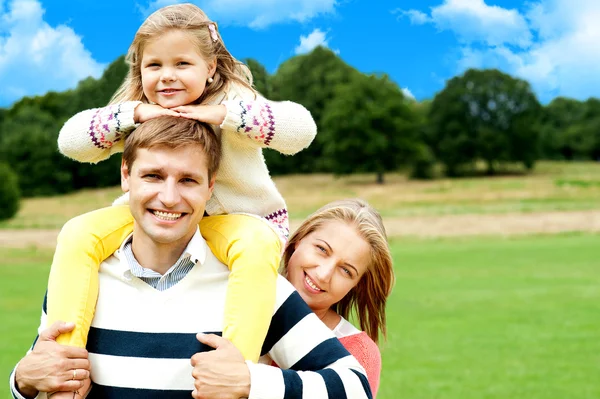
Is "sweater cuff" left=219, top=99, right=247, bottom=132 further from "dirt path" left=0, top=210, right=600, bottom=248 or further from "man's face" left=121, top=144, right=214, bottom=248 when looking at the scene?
"dirt path" left=0, top=210, right=600, bottom=248

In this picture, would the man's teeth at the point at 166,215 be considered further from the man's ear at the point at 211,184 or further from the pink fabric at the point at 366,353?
the pink fabric at the point at 366,353

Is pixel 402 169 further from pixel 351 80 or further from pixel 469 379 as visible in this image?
pixel 469 379

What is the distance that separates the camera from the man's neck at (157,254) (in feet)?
7.98

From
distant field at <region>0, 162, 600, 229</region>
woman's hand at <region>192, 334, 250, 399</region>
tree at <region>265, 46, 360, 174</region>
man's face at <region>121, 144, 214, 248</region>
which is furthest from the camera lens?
tree at <region>265, 46, 360, 174</region>

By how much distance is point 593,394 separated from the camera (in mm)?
8445

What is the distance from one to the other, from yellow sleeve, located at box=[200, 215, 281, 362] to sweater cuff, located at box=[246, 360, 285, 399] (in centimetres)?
9

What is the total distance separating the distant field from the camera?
1384 inches

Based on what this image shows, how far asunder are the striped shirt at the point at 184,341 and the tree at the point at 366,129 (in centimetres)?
5166

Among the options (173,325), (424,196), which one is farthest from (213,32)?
(424,196)

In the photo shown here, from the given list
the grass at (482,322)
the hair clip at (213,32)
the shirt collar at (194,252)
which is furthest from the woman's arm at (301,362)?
the grass at (482,322)

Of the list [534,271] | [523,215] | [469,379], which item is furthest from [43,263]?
[523,215]

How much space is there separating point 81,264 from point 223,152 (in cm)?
58

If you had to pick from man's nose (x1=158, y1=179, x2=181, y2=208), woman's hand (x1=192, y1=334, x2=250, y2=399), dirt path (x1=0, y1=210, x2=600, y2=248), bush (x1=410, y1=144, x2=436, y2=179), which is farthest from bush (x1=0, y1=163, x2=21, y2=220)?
woman's hand (x1=192, y1=334, x2=250, y2=399)

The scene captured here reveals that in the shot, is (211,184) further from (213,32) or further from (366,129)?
(366,129)
